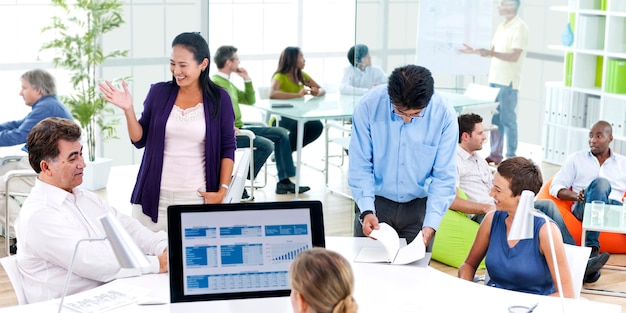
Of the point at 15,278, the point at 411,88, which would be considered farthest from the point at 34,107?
the point at 411,88

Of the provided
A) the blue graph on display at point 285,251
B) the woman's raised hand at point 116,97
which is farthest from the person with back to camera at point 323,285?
the woman's raised hand at point 116,97

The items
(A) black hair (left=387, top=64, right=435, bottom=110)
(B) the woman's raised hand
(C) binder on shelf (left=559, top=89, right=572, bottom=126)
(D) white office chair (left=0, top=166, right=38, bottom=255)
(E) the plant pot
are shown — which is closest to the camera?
(A) black hair (left=387, top=64, right=435, bottom=110)

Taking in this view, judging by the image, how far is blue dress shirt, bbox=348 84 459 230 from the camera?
12.8 feet

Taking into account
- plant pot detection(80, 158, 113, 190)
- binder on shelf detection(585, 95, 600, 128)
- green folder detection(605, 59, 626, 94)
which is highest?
green folder detection(605, 59, 626, 94)

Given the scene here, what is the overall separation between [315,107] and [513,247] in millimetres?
4054

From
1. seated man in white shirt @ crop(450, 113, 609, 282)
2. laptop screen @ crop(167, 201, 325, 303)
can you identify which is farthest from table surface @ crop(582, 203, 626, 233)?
laptop screen @ crop(167, 201, 325, 303)

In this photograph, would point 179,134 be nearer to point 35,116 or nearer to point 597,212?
point 35,116

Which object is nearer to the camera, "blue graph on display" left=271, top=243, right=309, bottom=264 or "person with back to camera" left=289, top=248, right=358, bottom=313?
"person with back to camera" left=289, top=248, right=358, bottom=313

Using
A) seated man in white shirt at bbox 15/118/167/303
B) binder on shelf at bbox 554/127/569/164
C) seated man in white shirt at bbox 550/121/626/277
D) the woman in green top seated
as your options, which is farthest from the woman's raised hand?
binder on shelf at bbox 554/127/569/164

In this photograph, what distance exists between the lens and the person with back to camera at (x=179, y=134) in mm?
3910

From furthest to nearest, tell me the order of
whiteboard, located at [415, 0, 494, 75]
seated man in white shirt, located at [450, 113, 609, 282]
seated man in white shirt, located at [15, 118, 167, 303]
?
whiteboard, located at [415, 0, 494, 75], seated man in white shirt, located at [450, 113, 609, 282], seated man in white shirt, located at [15, 118, 167, 303]

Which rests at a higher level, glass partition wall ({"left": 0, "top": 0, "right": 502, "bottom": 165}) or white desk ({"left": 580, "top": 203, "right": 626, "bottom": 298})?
glass partition wall ({"left": 0, "top": 0, "right": 502, "bottom": 165})

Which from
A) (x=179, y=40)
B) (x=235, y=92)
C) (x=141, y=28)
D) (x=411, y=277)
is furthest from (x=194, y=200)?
(x=141, y=28)

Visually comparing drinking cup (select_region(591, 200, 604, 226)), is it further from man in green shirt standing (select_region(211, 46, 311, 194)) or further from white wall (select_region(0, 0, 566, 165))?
man in green shirt standing (select_region(211, 46, 311, 194))
